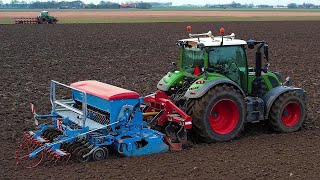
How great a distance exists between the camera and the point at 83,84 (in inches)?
356

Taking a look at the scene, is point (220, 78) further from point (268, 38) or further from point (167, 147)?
point (268, 38)

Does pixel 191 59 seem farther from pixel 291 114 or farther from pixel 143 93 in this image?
pixel 143 93

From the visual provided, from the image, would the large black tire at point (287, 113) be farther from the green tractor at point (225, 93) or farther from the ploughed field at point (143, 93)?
the ploughed field at point (143, 93)

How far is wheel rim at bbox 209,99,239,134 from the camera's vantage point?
8.76m

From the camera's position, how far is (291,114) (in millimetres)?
9625

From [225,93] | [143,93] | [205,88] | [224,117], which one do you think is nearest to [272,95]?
[224,117]

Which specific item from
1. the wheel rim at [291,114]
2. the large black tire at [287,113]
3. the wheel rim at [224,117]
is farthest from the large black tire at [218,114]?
the wheel rim at [291,114]

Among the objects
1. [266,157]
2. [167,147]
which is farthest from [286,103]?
[167,147]

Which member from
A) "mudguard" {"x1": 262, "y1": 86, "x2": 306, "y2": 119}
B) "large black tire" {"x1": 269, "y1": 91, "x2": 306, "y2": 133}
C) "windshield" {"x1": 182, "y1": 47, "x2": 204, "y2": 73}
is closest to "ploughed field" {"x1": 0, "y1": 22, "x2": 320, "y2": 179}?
"large black tire" {"x1": 269, "y1": 91, "x2": 306, "y2": 133}

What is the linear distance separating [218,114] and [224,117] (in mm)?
125

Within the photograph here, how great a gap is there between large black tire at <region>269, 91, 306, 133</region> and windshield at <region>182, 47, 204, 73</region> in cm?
157

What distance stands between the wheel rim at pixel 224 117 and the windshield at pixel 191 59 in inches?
32.7

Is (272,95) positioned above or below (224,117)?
above

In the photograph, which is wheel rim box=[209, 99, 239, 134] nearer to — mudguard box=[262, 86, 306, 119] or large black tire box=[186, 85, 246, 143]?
large black tire box=[186, 85, 246, 143]
